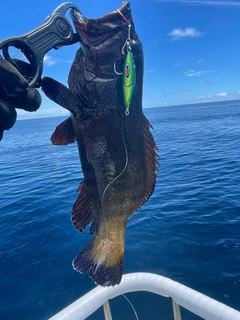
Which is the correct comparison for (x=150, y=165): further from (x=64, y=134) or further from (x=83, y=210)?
(x=64, y=134)

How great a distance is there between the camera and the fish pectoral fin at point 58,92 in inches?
101

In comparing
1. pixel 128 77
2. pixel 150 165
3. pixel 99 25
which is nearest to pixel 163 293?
pixel 150 165

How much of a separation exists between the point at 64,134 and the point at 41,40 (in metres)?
0.94

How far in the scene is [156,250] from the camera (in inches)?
388

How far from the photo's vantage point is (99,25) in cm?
274

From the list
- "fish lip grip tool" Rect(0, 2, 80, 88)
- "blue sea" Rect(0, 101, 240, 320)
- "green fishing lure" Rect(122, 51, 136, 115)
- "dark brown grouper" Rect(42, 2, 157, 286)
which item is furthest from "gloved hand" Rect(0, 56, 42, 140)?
"blue sea" Rect(0, 101, 240, 320)

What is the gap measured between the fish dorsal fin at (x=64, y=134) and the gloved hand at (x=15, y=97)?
33cm

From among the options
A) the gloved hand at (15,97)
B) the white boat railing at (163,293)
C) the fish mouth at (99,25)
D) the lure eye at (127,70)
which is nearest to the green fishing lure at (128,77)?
the lure eye at (127,70)

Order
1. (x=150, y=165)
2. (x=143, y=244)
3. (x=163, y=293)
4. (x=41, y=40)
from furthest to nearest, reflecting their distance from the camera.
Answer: (x=143, y=244)
(x=163, y=293)
(x=150, y=165)
(x=41, y=40)

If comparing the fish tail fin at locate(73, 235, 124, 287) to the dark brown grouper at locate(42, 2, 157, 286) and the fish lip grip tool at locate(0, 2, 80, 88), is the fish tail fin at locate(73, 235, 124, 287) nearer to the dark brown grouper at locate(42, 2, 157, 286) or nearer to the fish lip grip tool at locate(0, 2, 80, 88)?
the dark brown grouper at locate(42, 2, 157, 286)

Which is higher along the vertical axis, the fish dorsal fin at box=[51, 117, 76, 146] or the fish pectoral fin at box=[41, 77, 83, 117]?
the fish pectoral fin at box=[41, 77, 83, 117]

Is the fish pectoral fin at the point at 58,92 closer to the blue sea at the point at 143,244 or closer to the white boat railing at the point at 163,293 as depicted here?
the white boat railing at the point at 163,293

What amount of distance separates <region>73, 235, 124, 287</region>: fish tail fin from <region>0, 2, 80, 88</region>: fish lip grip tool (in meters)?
1.81

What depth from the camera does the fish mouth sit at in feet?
8.93
